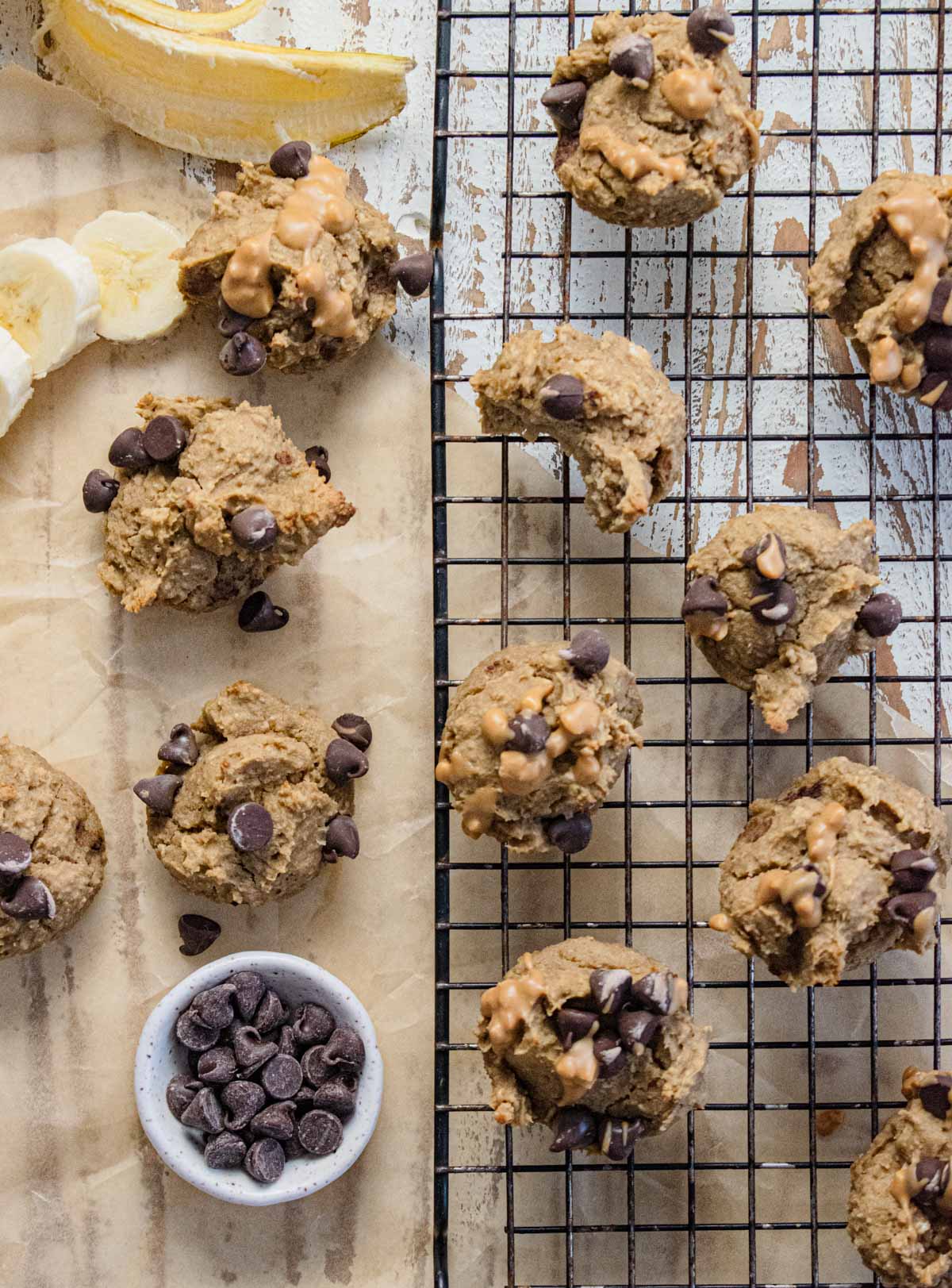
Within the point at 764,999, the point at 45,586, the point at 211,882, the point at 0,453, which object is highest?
the point at 0,453

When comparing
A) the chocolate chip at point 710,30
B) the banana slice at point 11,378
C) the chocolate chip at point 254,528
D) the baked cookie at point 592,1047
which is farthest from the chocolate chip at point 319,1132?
the chocolate chip at point 710,30

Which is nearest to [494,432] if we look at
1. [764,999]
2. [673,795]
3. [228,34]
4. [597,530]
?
[597,530]

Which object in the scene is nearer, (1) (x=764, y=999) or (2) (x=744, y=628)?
(2) (x=744, y=628)

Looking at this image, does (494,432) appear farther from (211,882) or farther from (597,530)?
(211,882)

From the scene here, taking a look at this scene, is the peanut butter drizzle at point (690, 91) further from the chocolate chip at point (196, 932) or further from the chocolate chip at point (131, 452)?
the chocolate chip at point (196, 932)

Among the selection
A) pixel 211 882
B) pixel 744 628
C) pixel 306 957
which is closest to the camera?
pixel 744 628

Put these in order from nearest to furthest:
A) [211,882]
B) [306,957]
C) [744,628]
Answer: [744,628]
[211,882]
[306,957]
